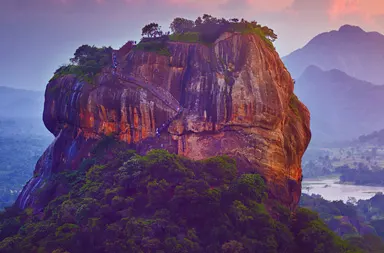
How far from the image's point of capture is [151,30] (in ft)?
77.0

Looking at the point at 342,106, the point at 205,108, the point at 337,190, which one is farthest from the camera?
the point at 342,106

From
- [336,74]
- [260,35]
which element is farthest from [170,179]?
[336,74]

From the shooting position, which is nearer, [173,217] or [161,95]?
[173,217]

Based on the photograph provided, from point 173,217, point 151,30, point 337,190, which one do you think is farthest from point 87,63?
point 337,190

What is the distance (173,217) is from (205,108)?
5227 mm

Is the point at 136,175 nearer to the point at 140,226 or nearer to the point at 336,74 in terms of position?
the point at 140,226

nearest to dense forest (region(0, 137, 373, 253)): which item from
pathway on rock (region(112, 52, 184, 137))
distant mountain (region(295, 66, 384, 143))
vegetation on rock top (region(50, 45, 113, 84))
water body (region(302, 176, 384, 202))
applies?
pathway on rock (region(112, 52, 184, 137))

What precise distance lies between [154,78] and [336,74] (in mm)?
152886

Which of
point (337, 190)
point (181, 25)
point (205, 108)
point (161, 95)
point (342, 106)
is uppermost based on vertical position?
point (342, 106)

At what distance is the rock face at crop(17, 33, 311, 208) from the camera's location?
20594 millimetres

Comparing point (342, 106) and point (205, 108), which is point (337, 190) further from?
point (342, 106)

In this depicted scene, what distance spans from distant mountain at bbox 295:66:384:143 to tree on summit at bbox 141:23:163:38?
12359 cm

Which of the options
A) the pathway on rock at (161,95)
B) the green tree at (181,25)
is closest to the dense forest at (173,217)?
the pathway on rock at (161,95)

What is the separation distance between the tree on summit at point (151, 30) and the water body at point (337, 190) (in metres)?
39.4
